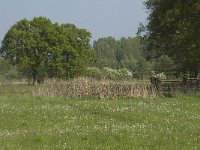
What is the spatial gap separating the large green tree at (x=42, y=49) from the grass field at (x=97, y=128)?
193 ft

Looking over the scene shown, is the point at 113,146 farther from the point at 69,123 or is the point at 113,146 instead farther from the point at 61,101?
the point at 61,101

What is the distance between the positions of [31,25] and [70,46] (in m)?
8.68

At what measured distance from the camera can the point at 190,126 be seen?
17.8m

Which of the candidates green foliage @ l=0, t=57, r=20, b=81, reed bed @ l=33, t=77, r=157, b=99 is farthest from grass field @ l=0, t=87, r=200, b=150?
green foliage @ l=0, t=57, r=20, b=81

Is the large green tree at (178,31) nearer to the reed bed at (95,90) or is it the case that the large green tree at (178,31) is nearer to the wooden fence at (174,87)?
the wooden fence at (174,87)

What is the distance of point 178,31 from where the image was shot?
42.7m

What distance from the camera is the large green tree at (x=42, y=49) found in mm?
83688

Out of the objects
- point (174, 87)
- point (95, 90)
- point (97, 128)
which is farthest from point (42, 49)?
point (97, 128)

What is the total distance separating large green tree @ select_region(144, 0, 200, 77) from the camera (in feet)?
128

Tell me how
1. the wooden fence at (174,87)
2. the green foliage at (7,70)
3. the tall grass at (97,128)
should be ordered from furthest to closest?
the green foliage at (7,70) → the wooden fence at (174,87) → the tall grass at (97,128)

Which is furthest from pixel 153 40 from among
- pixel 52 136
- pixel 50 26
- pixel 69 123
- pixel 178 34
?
pixel 50 26

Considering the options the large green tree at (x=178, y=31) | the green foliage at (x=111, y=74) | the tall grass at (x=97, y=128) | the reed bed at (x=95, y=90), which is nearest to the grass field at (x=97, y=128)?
the tall grass at (x=97, y=128)

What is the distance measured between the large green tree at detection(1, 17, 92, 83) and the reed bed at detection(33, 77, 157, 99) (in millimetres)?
47975

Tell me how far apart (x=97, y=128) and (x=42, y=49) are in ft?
226
